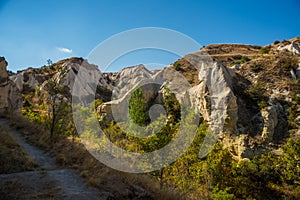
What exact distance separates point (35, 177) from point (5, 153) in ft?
8.45

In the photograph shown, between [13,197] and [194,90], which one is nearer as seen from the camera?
[13,197]

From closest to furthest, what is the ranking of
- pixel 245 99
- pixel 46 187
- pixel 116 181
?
1. pixel 46 187
2. pixel 116 181
3. pixel 245 99

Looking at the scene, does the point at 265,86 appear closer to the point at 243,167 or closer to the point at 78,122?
the point at 243,167

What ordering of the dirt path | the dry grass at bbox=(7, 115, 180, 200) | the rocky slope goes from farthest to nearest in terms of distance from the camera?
the rocky slope, the dry grass at bbox=(7, 115, 180, 200), the dirt path

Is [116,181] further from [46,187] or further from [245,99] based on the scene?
[245,99]

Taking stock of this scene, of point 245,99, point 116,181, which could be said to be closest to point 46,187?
point 116,181

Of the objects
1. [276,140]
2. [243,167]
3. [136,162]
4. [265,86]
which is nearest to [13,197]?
[136,162]

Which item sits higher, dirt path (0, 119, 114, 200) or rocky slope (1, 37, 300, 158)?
rocky slope (1, 37, 300, 158)

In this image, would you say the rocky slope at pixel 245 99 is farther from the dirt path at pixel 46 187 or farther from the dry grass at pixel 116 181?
the dirt path at pixel 46 187

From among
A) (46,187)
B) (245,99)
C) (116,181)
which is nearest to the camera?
(46,187)

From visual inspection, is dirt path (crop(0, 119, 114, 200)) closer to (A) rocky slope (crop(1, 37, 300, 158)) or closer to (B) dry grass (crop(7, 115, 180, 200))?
(B) dry grass (crop(7, 115, 180, 200))

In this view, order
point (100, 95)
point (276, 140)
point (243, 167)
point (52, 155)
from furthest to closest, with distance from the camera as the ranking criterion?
1. point (100, 95)
2. point (276, 140)
3. point (243, 167)
4. point (52, 155)

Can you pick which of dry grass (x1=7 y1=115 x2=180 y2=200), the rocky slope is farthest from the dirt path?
the rocky slope

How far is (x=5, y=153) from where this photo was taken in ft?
24.2
